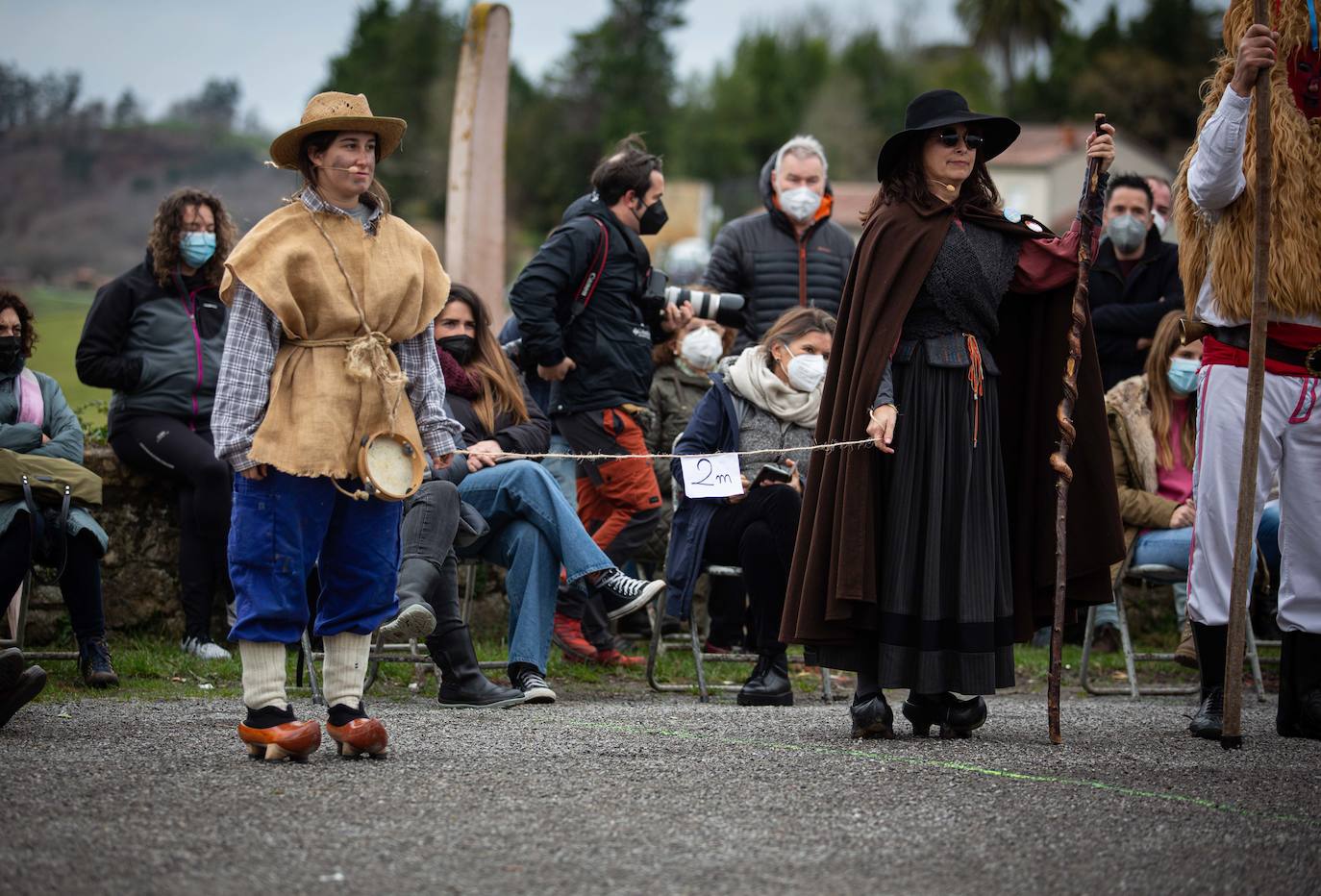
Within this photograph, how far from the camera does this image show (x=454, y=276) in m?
12.1

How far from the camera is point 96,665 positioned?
6809 mm

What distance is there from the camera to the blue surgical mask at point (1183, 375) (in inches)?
314

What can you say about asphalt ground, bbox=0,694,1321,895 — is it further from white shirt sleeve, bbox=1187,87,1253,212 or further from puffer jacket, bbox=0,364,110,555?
white shirt sleeve, bbox=1187,87,1253,212

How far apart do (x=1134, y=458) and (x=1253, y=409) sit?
2.76 metres

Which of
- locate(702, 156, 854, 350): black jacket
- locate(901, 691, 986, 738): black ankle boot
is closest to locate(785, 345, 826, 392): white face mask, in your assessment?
locate(702, 156, 854, 350): black jacket

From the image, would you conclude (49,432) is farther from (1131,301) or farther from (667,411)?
(1131,301)

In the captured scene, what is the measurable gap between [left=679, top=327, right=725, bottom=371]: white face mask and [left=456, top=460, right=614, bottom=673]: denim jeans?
2.09m

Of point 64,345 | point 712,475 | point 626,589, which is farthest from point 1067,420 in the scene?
point 64,345

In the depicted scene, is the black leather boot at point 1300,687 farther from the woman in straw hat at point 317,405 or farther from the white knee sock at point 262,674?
the white knee sock at point 262,674

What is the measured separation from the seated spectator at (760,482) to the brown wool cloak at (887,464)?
1.23m

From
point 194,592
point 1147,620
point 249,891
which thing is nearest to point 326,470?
point 249,891

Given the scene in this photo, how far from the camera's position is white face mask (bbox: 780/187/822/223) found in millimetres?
8779

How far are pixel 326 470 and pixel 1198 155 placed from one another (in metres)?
3.26

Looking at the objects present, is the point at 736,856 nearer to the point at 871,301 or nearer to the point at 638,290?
the point at 871,301
